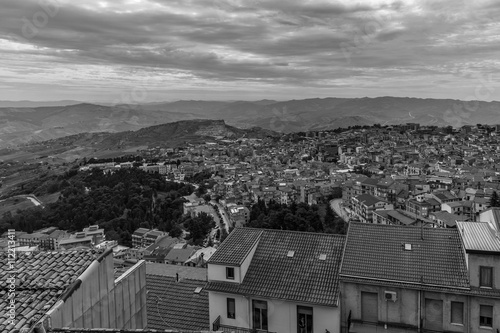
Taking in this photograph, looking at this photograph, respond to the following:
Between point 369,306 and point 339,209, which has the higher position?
point 369,306

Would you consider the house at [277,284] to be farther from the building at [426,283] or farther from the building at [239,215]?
the building at [239,215]

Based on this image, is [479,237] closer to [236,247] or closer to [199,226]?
[236,247]

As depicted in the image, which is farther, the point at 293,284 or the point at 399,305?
the point at 293,284

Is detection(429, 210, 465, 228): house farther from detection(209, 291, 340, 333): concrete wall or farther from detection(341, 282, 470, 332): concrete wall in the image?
detection(209, 291, 340, 333): concrete wall

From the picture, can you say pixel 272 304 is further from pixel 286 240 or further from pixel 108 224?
pixel 108 224

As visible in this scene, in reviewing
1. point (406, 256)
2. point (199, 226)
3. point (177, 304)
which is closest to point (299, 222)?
point (199, 226)

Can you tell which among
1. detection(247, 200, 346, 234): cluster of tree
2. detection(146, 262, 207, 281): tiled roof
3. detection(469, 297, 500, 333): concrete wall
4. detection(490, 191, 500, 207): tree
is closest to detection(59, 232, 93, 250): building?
detection(247, 200, 346, 234): cluster of tree

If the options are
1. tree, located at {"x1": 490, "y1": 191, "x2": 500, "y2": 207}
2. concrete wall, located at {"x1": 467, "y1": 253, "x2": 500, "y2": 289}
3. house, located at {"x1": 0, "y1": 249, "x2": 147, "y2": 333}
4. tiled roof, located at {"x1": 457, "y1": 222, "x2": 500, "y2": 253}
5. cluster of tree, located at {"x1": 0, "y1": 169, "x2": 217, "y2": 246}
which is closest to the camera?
house, located at {"x1": 0, "y1": 249, "x2": 147, "y2": 333}

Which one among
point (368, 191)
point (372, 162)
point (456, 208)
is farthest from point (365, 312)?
point (372, 162)

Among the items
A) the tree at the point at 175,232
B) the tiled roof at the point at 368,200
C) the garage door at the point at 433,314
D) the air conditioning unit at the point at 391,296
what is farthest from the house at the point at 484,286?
the tree at the point at 175,232
